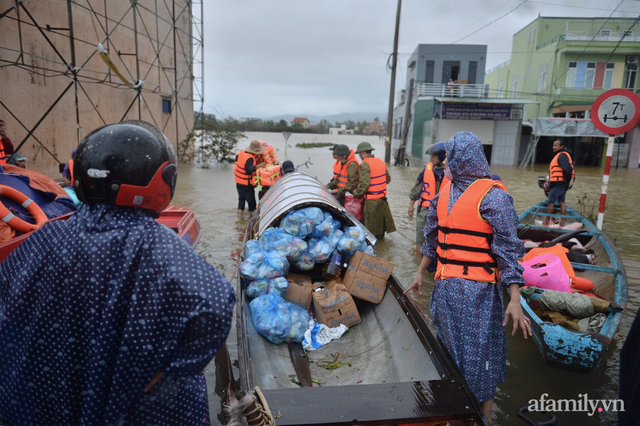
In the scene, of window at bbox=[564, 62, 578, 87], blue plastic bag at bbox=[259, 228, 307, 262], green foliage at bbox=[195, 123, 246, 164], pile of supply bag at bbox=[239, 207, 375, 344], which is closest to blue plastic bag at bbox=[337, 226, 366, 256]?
pile of supply bag at bbox=[239, 207, 375, 344]

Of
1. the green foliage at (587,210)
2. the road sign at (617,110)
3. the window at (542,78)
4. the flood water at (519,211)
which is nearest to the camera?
the flood water at (519,211)

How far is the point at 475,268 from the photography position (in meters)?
2.59

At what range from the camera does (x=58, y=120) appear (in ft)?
39.0

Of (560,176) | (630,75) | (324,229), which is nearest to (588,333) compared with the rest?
(324,229)

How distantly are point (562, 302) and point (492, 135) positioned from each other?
23173mm

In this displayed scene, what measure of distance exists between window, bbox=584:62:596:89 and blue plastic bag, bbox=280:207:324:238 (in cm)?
2719

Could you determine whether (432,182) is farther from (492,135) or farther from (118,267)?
(492,135)

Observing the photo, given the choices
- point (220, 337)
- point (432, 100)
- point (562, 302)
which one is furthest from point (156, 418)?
point (432, 100)

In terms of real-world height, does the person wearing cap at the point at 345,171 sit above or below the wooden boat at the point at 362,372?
above

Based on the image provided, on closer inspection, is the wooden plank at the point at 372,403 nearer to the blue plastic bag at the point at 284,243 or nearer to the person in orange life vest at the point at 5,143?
the blue plastic bag at the point at 284,243

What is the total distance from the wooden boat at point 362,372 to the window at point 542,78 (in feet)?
90.7

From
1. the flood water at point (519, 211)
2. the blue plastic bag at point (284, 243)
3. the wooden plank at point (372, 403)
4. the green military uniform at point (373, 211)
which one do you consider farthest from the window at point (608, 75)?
the wooden plank at point (372, 403)

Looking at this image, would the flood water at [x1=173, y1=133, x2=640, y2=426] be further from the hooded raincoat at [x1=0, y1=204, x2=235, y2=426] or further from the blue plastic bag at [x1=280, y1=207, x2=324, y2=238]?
the hooded raincoat at [x1=0, y1=204, x2=235, y2=426]

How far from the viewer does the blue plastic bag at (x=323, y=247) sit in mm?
4688
